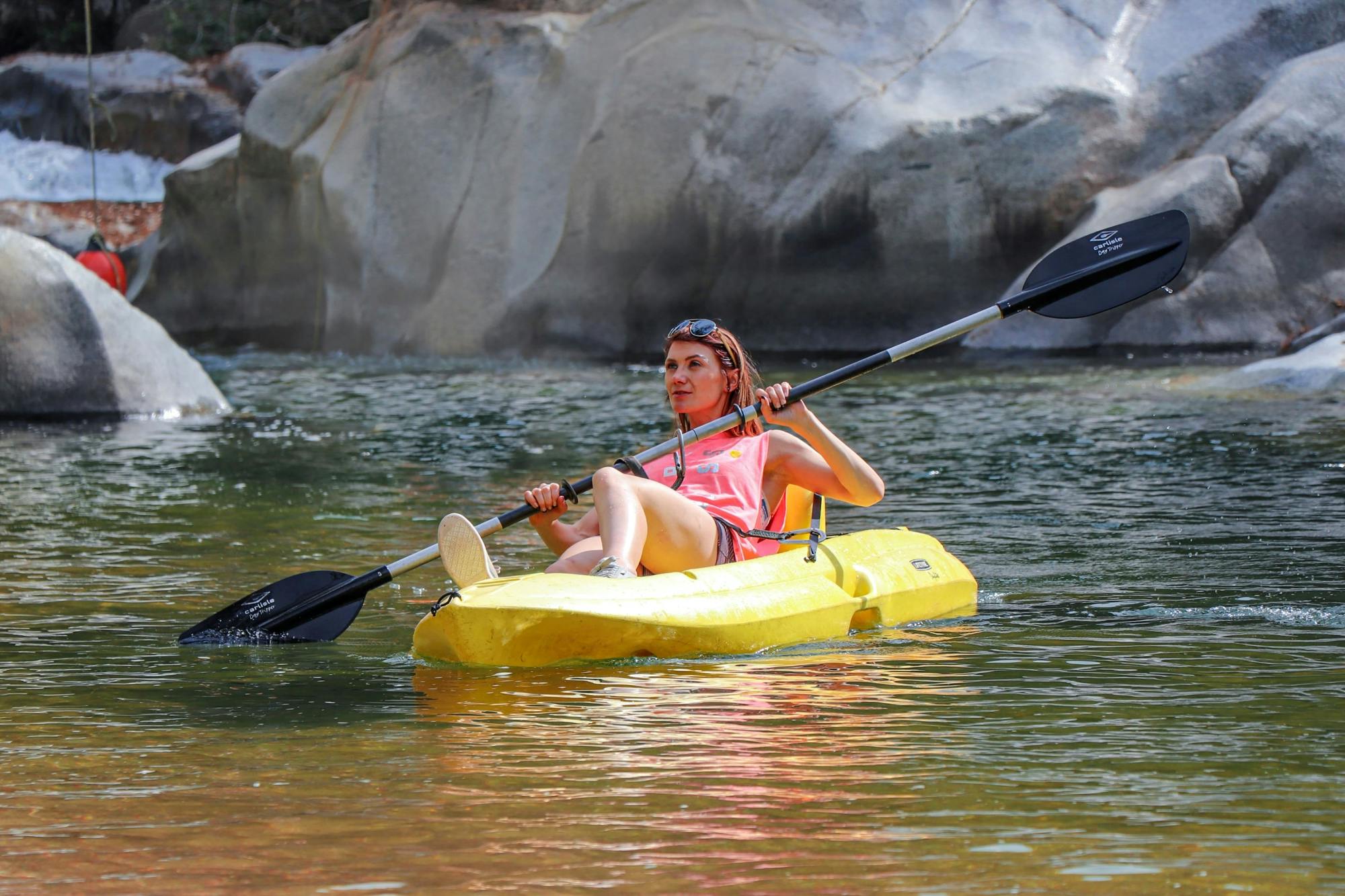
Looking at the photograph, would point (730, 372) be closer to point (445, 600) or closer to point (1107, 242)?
point (445, 600)

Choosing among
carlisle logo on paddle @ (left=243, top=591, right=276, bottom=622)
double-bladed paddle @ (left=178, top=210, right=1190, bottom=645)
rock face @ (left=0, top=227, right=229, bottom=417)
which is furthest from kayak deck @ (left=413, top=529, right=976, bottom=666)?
rock face @ (left=0, top=227, right=229, bottom=417)

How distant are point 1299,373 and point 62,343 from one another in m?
7.21

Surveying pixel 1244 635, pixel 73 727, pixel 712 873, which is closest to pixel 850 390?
pixel 1244 635

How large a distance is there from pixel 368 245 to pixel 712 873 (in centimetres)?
1456

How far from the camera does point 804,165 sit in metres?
14.3

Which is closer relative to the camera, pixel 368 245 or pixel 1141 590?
pixel 1141 590

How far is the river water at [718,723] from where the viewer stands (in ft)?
8.07

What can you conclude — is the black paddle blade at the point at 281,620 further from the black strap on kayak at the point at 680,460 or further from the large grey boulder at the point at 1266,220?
the large grey boulder at the point at 1266,220

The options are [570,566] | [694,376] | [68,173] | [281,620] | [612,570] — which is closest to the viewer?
[612,570]

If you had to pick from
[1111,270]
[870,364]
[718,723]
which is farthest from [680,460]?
[1111,270]

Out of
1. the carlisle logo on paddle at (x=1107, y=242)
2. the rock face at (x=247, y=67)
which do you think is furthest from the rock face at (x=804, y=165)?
the carlisle logo on paddle at (x=1107, y=242)

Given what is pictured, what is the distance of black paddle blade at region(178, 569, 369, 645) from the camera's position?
4.35 meters

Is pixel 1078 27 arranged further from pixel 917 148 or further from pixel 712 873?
pixel 712 873

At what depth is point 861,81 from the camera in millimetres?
14391
